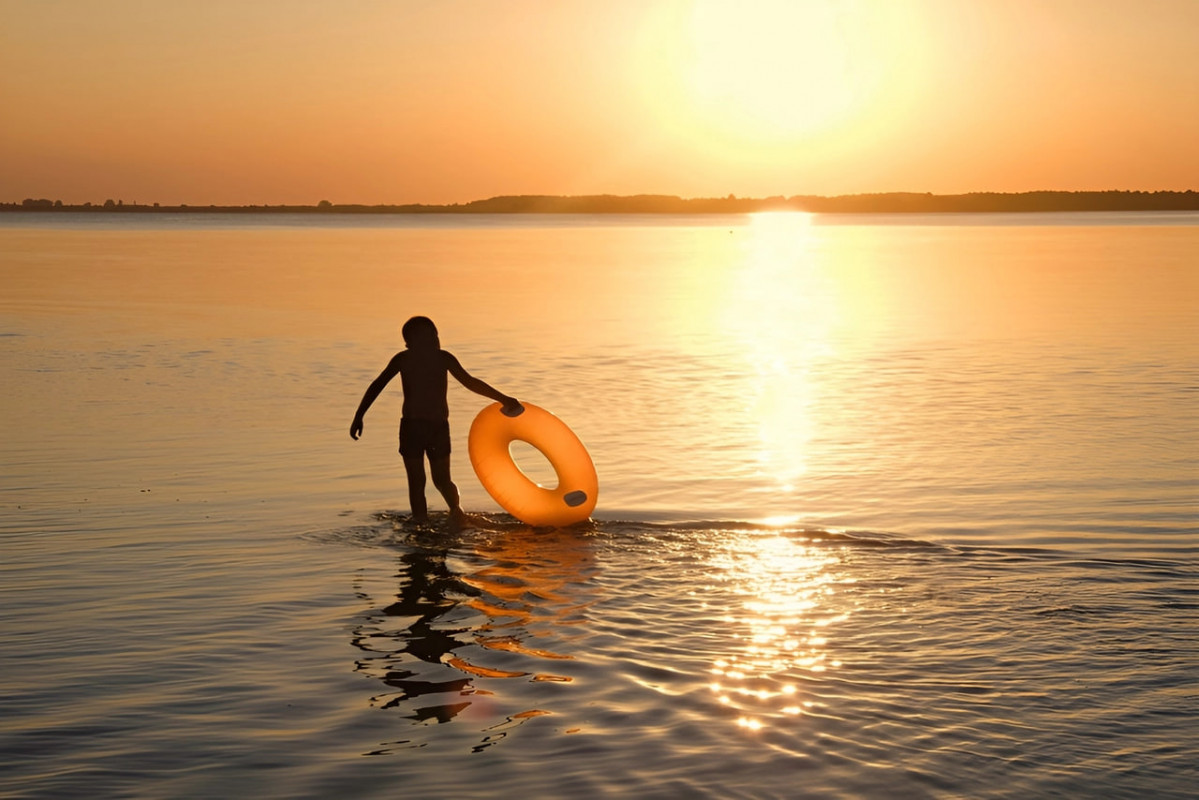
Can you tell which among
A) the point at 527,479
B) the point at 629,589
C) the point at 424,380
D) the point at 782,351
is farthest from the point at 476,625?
the point at 782,351

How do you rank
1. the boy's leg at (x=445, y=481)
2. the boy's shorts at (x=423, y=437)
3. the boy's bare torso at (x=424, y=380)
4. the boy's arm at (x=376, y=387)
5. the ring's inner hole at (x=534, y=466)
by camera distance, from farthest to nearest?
the ring's inner hole at (x=534, y=466)
the boy's leg at (x=445, y=481)
the boy's shorts at (x=423, y=437)
the boy's bare torso at (x=424, y=380)
the boy's arm at (x=376, y=387)

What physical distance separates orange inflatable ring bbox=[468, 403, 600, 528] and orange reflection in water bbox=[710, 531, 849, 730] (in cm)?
152

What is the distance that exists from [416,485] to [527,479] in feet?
3.24

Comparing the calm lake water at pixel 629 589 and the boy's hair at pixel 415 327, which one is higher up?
the boy's hair at pixel 415 327

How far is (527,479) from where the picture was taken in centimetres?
1206

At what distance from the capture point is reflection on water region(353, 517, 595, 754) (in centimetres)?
733

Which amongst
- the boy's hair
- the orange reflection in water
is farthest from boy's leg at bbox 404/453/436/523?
the orange reflection in water

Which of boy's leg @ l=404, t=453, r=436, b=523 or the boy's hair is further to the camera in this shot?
boy's leg @ l=404, t=453, r=436, b=523

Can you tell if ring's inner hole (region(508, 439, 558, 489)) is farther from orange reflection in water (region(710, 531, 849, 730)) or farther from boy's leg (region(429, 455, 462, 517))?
orange reflection in water (region(710, 531, 849, 730))

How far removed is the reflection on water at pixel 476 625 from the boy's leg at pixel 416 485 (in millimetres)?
214

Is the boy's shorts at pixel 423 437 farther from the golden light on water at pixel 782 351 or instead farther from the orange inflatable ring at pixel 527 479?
the golden light on water at pixel 782 351

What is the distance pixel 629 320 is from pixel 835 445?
59.3 ft

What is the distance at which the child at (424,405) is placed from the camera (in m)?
11.7

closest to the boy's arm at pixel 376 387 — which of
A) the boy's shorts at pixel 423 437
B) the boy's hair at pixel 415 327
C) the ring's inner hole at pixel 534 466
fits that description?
the boy's hair at pixel 415 327
